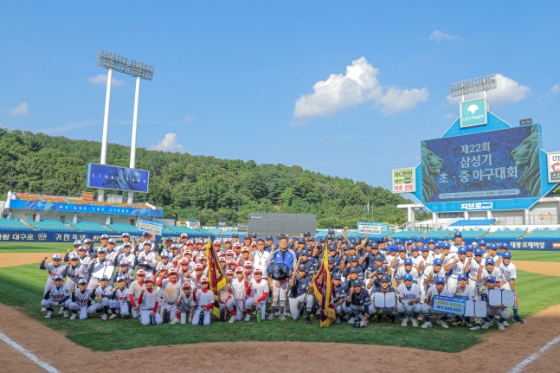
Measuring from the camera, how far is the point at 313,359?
7.90 meters

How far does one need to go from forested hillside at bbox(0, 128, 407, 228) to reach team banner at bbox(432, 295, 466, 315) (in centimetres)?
6436

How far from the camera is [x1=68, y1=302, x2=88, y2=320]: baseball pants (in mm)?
10722

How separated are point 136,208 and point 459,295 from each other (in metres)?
56.7

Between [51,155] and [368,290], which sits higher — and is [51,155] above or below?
above

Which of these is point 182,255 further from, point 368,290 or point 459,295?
point 459,295

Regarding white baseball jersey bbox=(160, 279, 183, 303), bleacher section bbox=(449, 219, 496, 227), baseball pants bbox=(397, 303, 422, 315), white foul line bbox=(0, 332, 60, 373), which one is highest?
bleacher section bbox=(449, 219, 496, 227)

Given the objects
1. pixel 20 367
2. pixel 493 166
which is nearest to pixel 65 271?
pixel 20 367

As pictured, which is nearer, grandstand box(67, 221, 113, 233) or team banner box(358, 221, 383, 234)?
team banner box(358, 221, 383, 234)

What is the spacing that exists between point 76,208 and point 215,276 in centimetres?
5128

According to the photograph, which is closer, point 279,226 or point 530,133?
point 279,226

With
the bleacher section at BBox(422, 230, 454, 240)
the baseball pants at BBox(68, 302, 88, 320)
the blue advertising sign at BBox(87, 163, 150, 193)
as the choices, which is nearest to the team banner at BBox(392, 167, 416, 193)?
the bleacher section at BBox(422, 230, 454, 240)

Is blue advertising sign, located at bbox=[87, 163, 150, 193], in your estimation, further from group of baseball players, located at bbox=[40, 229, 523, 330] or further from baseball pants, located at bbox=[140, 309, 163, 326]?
baseball pants, located at bbox=[140, 309, 163, 326]

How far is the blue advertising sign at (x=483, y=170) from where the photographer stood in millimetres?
52500

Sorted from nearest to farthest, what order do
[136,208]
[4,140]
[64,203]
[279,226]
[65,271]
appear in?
1. [65,271]
2. [279,226]
3. [64,203]
4. [136,208]
5. [4,140]
